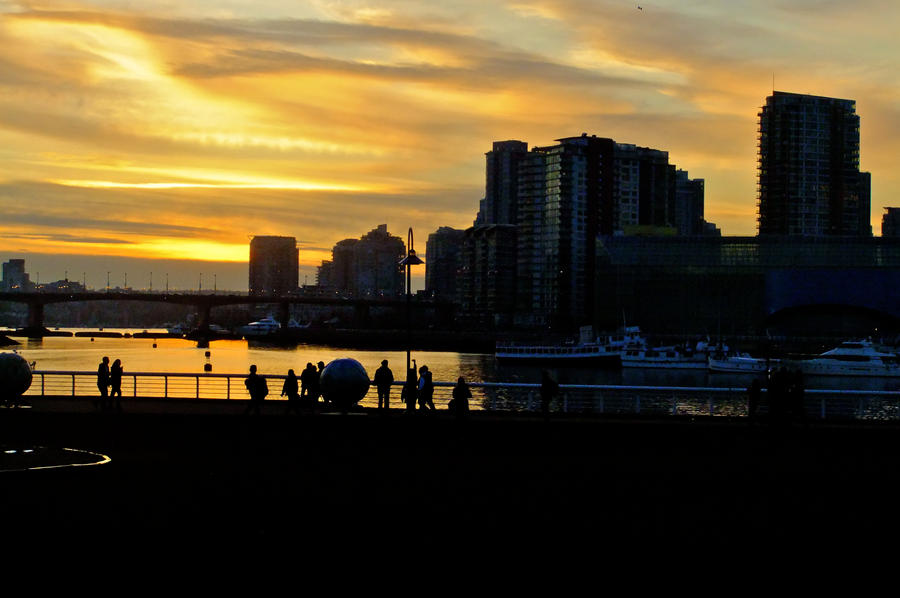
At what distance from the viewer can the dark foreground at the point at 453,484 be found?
651 inches

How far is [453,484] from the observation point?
69.2 feet

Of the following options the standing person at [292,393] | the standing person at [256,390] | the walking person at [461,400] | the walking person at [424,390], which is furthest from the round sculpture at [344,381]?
the walking person at [461,400]

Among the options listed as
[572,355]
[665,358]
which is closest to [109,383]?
[572,355]

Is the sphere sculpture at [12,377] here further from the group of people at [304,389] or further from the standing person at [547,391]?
the standing person at [547,391]

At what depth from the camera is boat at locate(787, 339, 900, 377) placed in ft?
383

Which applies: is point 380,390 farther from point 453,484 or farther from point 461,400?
point 453,484

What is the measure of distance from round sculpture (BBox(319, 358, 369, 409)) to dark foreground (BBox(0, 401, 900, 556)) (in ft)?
9.14

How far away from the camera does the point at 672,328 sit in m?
190

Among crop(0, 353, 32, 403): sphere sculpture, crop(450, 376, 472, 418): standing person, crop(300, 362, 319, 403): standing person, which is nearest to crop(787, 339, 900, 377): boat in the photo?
crop(300, 362, 319, 403): standing person

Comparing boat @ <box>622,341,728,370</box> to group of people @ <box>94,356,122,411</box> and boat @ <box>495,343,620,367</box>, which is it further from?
group of people @ <box>94,356,122,411</box>

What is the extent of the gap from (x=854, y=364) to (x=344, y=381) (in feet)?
308

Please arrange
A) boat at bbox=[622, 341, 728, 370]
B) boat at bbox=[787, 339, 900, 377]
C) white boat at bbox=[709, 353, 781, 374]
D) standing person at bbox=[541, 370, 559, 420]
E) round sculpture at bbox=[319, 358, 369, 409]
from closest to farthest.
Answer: standing person at bbox=[541, 370, 559, 420] → round sculpture at bbox=[319, 358, 369, 409] → boat at bbox=[787, 339, 900, 377] → white boat at bbox=[709, 353, 781, 374] → boat at bbox=[622, 341, 728, 370]

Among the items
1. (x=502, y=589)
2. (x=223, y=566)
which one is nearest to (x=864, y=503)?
(x=502, y=589)

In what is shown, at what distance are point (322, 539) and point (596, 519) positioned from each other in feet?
14.3
